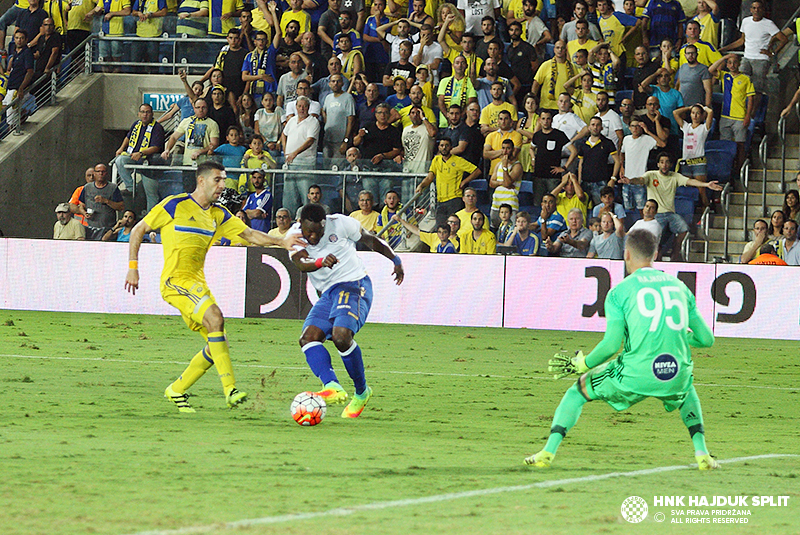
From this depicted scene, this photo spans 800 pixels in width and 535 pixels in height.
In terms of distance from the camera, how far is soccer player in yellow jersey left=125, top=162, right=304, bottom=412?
10133mm

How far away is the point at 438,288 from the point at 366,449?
34.6ft

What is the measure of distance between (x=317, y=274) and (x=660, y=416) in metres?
3.43

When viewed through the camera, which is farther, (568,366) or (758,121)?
(758,121)

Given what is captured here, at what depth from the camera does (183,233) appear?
10.4 metres

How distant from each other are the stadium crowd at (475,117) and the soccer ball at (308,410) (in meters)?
9.71

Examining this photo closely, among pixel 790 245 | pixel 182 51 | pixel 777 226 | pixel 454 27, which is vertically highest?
pixel 454 27

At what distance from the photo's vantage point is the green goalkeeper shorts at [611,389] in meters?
7.27

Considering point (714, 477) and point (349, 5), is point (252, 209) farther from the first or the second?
point (714, 477)

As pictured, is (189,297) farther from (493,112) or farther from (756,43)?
(756,43)

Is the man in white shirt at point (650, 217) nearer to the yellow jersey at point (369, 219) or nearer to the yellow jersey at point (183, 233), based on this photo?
the yellow jersey at point (369, 219)

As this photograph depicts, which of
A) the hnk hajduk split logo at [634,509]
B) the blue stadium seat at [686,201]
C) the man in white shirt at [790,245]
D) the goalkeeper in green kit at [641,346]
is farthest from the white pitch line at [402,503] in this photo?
the blue stadium seat at [686,201]

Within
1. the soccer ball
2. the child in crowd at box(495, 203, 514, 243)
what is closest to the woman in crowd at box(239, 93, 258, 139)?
the child in crowd at box(495, 203, 514, 243)

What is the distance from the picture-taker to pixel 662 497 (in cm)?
668


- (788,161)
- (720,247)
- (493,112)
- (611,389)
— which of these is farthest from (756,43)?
(611,389)
